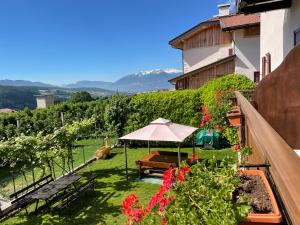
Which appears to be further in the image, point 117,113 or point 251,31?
point 251,31

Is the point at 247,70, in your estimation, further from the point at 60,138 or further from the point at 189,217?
the point at 189,217

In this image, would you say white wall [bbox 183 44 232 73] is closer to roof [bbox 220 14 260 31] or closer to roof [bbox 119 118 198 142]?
roof [bbox 220 14 260 31]

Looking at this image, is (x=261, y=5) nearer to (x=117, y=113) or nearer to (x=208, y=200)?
(x=208, y=200)

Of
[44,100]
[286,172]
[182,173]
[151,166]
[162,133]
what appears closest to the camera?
[286,172]

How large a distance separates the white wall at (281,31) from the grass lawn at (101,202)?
6777 millimetres

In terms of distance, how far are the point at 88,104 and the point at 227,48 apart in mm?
14681

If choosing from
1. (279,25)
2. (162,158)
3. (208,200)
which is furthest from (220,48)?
(208,200)

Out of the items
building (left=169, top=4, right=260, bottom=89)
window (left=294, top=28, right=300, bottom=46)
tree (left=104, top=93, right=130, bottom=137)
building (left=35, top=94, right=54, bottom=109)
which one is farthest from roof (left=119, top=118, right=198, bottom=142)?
building (left=35, top=94, right=54, bottom=109)

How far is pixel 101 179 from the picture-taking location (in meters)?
13.5

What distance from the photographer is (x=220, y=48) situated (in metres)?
28.0

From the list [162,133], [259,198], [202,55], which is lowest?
[162,133]

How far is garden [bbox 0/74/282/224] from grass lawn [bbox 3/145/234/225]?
34mm

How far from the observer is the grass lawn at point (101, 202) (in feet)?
30.5

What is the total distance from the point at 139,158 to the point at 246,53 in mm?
11929
